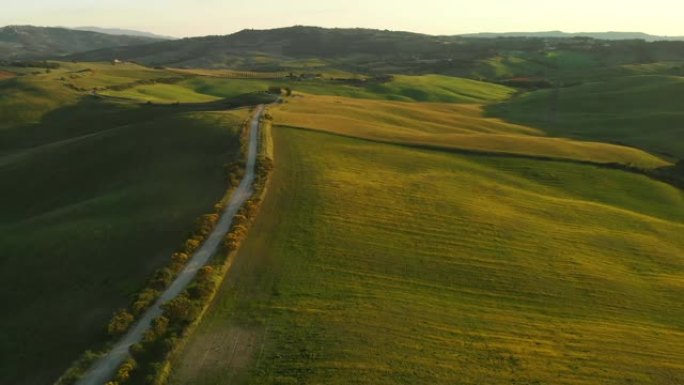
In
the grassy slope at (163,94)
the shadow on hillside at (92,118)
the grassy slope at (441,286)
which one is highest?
the grassy slope at (163,94)

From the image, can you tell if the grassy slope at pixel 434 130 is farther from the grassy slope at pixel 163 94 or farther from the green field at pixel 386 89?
the green field at pixel 386 89

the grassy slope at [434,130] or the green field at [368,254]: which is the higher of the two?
the grassy slope at [434,130]

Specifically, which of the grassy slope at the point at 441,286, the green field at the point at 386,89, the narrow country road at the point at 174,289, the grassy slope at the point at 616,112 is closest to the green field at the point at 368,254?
the grassy slope at the point at 441,286

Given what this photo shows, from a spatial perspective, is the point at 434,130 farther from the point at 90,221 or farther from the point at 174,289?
the point at 174,289

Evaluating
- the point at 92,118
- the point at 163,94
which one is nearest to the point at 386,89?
the point at 163,94

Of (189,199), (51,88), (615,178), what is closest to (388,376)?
(189,199)
